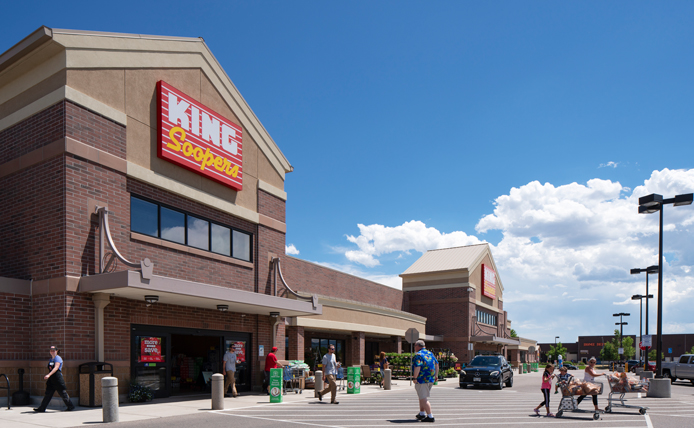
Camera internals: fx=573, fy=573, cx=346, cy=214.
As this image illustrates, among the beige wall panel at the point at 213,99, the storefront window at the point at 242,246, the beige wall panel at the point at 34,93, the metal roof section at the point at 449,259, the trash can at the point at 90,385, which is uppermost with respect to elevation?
the beige wall panel at the point at 213,99

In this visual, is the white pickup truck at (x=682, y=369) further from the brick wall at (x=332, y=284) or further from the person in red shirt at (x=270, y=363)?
the person in red shirt at (x=270, y=363)

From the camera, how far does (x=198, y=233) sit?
62.3 ft

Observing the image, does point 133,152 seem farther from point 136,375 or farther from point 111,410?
point 111,410

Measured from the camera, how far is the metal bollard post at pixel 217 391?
563 inches

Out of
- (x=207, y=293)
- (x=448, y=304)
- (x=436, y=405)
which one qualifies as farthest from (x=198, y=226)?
(x=448, y=304)

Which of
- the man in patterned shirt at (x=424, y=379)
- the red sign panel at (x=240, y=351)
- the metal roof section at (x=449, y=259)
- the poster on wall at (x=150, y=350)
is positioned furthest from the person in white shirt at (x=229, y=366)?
the metal roof section at (x=449, y=259)

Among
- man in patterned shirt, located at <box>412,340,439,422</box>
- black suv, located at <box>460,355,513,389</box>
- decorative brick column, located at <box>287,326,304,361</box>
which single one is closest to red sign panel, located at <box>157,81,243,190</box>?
decorative brick column, located at <box>287,326,304,361</box>

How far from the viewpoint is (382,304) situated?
4266cm

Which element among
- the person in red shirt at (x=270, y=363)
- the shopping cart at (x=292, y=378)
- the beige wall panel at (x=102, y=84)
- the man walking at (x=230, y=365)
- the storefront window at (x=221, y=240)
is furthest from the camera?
the shopping cart at (x=292, y=378)

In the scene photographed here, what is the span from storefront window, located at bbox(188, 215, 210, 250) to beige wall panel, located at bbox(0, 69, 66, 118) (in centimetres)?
558

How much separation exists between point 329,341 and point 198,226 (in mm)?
15917

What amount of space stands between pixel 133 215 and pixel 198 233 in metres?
2.73

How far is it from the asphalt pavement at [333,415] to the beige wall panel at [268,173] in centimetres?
849

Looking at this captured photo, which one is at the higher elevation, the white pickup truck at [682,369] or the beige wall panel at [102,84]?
the beige wall panel at [102,84]
